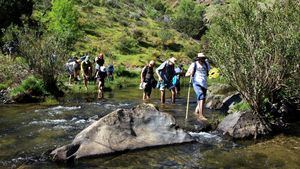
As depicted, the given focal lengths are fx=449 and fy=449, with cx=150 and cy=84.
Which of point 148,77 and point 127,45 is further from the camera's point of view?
point 127,45

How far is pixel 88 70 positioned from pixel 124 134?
60.3ft

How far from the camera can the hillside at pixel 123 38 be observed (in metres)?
60.9

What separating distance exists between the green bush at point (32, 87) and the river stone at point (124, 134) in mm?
13015

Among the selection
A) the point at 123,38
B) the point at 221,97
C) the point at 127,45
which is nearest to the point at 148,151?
Result: the point at 221,97

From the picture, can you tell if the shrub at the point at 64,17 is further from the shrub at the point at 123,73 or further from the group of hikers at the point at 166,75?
the group of hikers at the point at 166,75

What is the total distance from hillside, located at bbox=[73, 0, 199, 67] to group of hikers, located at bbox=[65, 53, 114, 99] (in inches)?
787

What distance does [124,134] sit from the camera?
13.1 meters

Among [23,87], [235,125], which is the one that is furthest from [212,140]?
[23,87]

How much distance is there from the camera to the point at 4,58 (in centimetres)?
3147

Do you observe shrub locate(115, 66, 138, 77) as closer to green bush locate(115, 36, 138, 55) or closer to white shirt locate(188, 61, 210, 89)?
green bush locate(115, 36, 138, 55)

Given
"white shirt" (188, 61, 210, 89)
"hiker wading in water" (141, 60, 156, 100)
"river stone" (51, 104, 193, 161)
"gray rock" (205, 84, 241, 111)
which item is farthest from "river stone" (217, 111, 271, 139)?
"hiker wading in water" (141, 60, 156, 100)

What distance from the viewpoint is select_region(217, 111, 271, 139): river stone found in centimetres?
1445

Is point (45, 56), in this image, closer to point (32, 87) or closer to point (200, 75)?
point (32, 87)

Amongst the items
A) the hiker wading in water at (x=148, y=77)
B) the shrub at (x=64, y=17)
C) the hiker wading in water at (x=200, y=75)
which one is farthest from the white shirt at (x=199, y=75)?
the shrub at (x=64, y=17)
